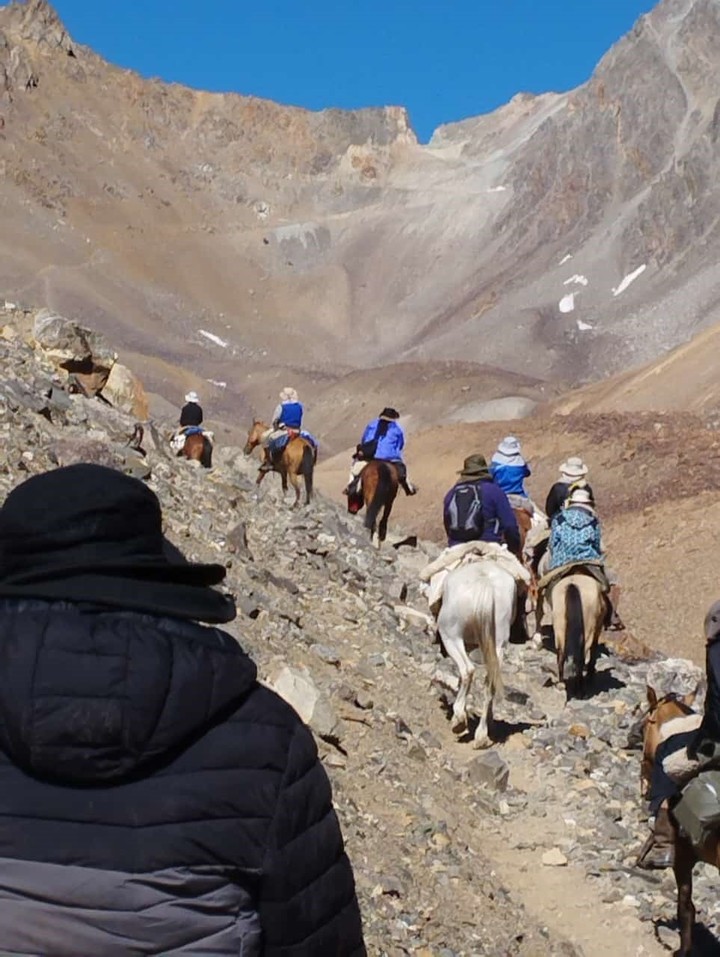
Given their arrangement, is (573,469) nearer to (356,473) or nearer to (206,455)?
(356,473)

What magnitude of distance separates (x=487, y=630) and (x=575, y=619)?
1555mm

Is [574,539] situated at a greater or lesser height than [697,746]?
greater

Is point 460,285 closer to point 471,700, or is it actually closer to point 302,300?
point 302,300

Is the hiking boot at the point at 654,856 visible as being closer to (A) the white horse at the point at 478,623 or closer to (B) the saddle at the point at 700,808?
(B) the saddle at the point at 700,808

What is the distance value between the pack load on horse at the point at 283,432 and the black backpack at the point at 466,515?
6.78 metres

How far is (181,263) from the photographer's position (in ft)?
310

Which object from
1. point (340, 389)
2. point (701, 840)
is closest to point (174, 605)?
point (701, 840)

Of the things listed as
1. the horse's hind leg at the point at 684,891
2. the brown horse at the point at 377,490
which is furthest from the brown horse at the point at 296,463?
the horse's hind leg at the point at 684,891

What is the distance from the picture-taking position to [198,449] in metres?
17.3

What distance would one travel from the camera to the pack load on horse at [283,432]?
58.2 feet

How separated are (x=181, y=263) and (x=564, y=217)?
25902mm

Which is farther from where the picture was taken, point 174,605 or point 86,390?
point 86,390

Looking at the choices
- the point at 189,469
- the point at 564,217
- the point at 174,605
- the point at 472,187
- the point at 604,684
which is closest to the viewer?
the point at 174,605

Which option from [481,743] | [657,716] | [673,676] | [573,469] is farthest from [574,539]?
[657,716]
